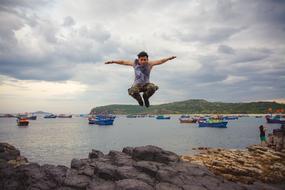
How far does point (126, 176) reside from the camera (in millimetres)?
17422

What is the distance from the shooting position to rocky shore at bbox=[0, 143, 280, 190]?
16656 millimetres

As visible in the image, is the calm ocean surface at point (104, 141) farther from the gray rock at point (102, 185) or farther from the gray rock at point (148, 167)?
the gray rock at point (148, 167)

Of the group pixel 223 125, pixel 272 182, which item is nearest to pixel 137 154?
pixel 272 182

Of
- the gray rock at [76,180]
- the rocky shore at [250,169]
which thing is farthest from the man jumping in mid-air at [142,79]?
the rocky shore at [250,169]

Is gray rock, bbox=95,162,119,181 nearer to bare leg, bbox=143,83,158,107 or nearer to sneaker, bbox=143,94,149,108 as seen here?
sneaker, bbox=143,94,149,108

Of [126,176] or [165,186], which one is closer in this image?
[165,186]

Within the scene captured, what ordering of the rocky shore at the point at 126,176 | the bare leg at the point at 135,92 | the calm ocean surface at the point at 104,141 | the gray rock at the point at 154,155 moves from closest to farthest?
the bare leg at the point at 135,92 < the rocky shore at the point at 126,176 < the gray rock at the point at 154,155 < the calm ocean surface at the point at 104,141

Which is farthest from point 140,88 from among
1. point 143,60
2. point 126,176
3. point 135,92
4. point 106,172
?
point 106,172

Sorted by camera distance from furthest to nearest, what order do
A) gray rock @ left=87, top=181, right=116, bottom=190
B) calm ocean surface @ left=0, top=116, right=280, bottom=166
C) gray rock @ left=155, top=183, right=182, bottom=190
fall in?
calm ocean surface @ left=0, top=116, right=280, bottom=166, gray rock @ left=87, top=181, right=116, bottom=190, gray rock @ left=155, top=183, right=182, bottom=190

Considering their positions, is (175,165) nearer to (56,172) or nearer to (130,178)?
(130,178)

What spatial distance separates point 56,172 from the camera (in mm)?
20609

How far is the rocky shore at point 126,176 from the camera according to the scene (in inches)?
656

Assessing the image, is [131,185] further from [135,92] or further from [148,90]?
[148,90]

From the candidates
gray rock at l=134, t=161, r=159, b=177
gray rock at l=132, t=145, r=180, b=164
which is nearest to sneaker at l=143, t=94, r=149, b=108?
gray rock at l=134, t=161, r=159, b=177
